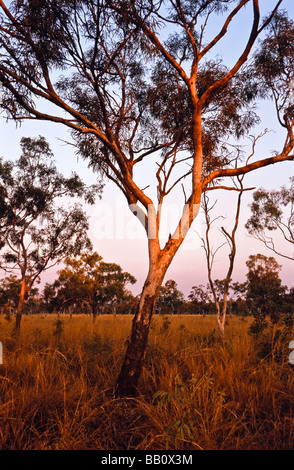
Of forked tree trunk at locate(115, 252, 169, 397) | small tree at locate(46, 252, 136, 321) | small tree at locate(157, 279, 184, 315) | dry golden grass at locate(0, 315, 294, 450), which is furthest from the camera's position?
small tree at locate(157, 279, 184, 315)

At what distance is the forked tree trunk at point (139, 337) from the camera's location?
3.53 meters

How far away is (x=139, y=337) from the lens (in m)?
3.66

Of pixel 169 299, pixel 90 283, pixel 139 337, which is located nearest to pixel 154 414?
pixel 139 337

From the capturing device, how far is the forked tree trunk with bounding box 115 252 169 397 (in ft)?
11.6

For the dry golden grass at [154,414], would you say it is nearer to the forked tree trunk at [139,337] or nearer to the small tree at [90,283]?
the forked tree trunk at [139,337]

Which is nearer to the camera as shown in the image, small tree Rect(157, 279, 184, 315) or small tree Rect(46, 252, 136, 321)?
small tree Rect(46, 252, 136, 321)

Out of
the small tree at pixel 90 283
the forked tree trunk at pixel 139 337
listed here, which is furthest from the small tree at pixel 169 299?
the forked tree trunk at pixel 139 337

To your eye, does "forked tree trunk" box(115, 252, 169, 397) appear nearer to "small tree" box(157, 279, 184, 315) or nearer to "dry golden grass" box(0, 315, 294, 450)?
"dry golden grass" box(0, 315, 294, 450)

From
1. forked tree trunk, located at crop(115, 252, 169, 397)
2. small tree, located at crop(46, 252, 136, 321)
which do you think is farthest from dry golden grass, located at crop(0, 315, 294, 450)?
small tree, located at crop(46, 252, 136, 321)

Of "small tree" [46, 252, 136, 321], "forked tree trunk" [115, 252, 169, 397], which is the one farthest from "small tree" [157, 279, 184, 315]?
"forked tree trunk" [115, 252, 169, 397]

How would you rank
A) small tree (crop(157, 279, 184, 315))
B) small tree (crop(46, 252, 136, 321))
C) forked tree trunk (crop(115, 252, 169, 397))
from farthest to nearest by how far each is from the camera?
small tree (crop(157, 279, 184, 315)), small tree (crop(46, 252, 136, 321)), forked tree trunk (crop(115, 252, 169, 397))

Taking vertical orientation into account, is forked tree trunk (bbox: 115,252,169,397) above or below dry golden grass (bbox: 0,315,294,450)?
above

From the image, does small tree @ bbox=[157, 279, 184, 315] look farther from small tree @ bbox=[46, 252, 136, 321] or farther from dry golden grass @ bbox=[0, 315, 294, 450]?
dry golden grass @ bbox=[0, 315, 294, 450]
